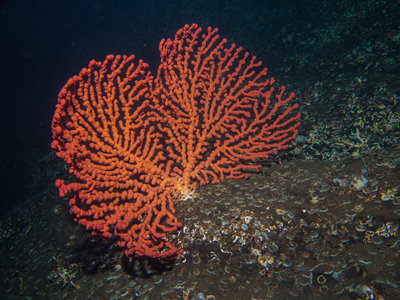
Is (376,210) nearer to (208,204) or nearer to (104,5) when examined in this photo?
(208,204)

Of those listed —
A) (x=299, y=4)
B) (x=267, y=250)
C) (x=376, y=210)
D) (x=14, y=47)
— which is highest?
(x=14, y=47)

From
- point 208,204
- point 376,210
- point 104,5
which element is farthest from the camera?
point 104,5

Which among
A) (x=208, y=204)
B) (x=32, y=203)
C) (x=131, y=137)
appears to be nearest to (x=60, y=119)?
(x=131, y=137)

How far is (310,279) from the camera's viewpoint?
2.45m

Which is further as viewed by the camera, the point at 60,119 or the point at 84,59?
the point at 84,59

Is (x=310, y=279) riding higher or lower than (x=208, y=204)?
lower

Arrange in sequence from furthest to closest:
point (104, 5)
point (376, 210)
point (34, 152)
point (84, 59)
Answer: point (104, 5) < point (84, 59) < point (34, 152) < point (376, 210)

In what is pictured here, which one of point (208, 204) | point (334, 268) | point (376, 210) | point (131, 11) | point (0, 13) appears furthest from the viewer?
point (0, 13)

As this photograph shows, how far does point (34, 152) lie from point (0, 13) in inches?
1081

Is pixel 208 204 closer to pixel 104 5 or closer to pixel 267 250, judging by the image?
pixel 267 250

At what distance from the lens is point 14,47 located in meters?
22.5

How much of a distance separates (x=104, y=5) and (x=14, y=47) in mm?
10141

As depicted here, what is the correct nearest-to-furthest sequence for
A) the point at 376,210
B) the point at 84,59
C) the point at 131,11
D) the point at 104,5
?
the point at 376,210, the point at 84,59, the point at 131,11, the point at 104,5

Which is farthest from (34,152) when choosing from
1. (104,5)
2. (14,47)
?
(104,5)
